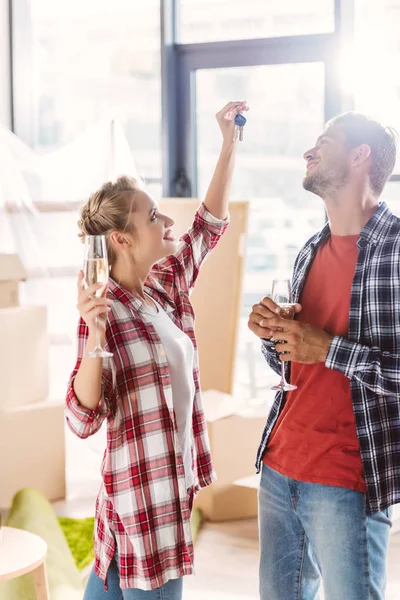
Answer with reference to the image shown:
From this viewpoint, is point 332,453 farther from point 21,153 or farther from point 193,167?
point 193,167

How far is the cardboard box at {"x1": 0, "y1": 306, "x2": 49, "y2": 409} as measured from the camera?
12.1ft

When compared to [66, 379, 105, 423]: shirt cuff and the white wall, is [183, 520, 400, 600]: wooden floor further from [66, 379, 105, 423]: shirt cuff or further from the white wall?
the white wall

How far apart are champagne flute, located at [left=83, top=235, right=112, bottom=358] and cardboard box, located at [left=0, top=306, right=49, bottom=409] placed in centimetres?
236

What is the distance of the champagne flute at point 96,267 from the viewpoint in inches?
54.3

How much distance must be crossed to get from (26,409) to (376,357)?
252 centimetres

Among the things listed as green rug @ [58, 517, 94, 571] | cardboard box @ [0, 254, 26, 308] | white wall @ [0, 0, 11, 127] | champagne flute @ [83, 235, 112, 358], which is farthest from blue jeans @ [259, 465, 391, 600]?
white wall @ [0, 0, 11, 127]

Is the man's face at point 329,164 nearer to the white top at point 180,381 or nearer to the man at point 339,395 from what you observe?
the man at point 339,395

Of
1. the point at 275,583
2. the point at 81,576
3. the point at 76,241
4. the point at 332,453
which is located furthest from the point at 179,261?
the point at 76,241

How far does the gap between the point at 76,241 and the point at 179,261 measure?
1864 mm

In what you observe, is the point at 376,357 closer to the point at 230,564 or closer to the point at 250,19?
the point at 230,564

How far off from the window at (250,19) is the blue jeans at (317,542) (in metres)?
2.72

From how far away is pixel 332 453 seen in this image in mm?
1657

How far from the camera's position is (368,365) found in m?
1.59

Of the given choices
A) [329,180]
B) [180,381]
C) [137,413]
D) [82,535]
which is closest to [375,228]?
[329,180]
